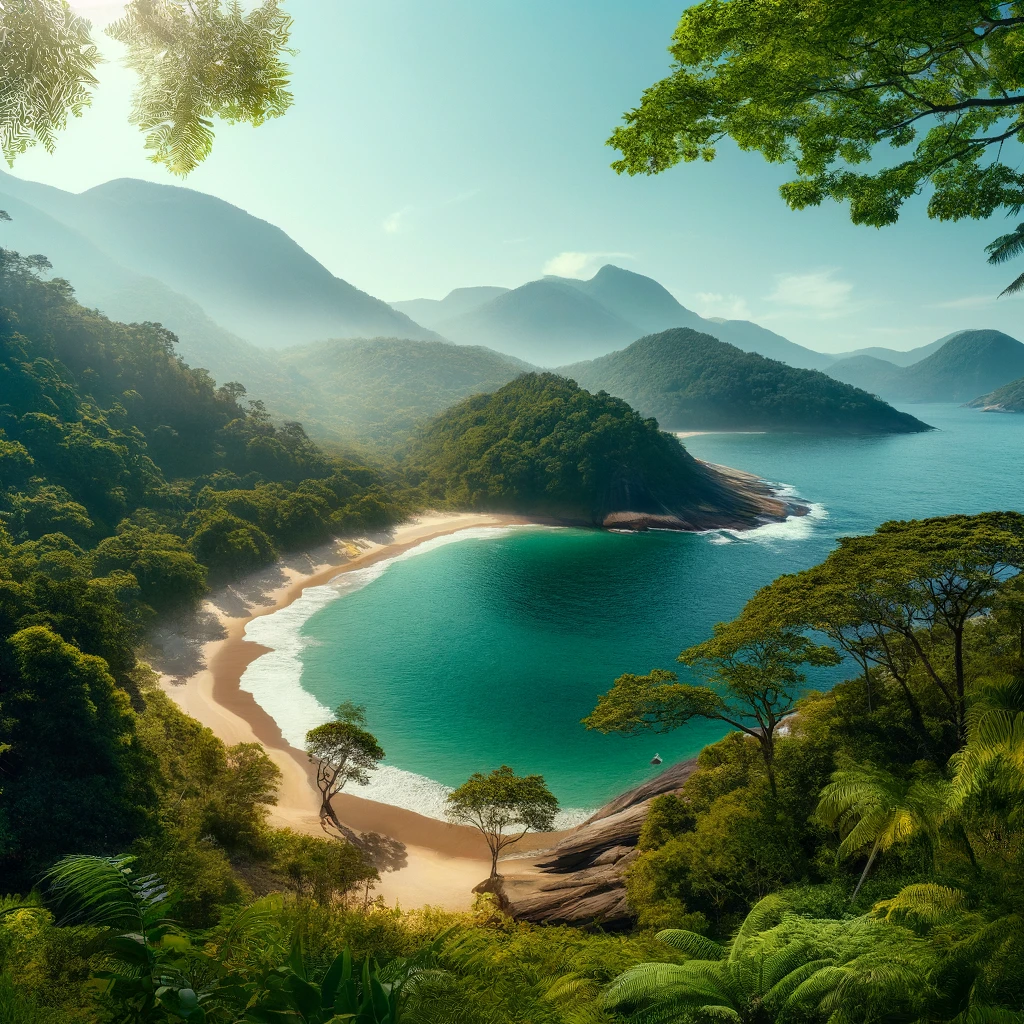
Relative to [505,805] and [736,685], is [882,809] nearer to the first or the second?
[736,685]

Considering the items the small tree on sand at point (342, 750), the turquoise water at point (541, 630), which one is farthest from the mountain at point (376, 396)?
the small tree on sand at point (342, 750)

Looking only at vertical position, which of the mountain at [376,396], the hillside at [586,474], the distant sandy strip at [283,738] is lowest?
the distant sandy strip at [283,738]

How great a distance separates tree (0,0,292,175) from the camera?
3.63 metres

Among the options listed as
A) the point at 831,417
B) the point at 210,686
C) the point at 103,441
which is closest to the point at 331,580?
the point at 210,686

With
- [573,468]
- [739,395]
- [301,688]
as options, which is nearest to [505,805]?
[301,688]

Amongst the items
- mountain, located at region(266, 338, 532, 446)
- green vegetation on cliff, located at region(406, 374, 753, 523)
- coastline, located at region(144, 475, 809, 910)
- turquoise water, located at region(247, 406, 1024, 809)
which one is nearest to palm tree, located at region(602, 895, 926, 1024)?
coastline, located at region(144, 475, 809, 910)

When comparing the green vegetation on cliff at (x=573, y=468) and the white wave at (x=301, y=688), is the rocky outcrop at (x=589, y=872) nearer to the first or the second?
the white wave at (x=301, y=688)

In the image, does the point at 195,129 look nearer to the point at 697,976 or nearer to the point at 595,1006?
the point at 595,1006

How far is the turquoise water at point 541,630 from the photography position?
1064 inches

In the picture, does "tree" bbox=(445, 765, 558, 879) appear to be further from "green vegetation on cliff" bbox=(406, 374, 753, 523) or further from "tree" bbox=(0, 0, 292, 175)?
"green vegetation on cliff" bbox=(406, 374, 753, 523)

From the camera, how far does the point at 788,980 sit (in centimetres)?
591

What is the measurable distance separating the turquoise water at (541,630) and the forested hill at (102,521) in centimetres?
1006

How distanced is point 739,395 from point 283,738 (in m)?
166

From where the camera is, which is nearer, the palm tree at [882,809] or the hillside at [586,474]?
the palm tree at [882,809]
